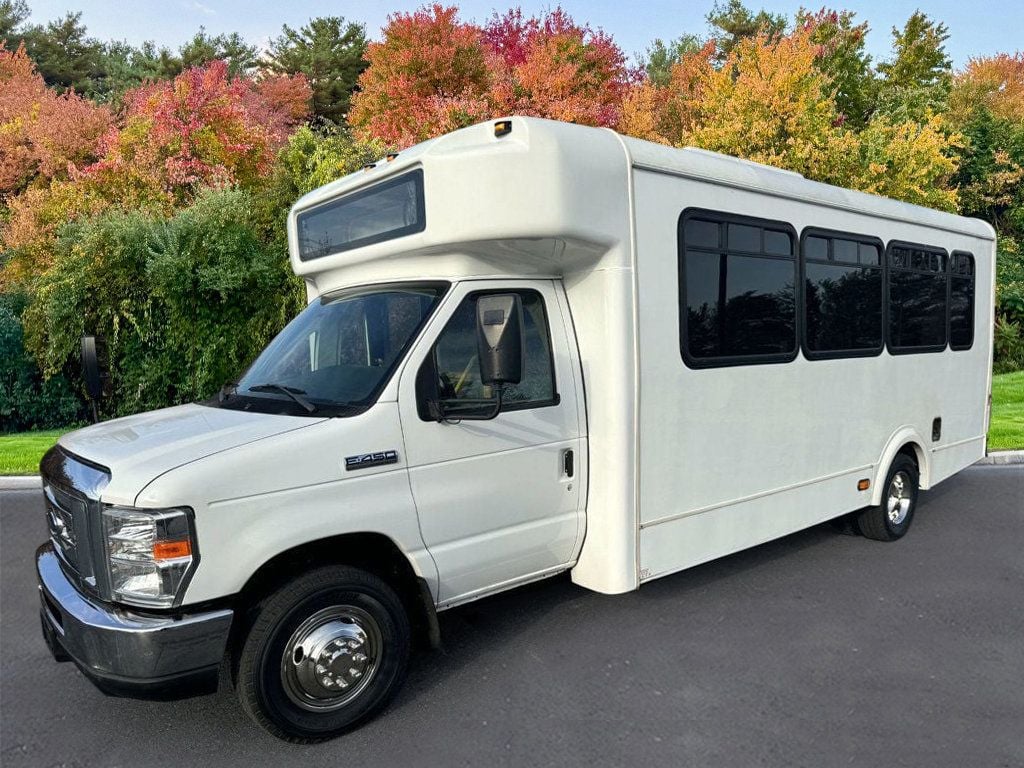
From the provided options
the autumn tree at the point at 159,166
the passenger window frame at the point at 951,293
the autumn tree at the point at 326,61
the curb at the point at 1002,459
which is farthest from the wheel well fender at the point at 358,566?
the autumn tree at the point at 326,61

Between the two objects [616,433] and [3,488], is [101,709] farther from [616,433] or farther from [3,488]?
[3,488]

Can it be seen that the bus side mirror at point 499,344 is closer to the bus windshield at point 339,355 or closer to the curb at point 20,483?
the bus windshield at point 339,355

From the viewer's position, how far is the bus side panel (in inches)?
181

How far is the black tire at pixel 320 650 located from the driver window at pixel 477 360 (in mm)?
1052

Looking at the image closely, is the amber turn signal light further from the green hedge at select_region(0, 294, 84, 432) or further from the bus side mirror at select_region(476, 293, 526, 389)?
the green hedge at select_region(0, 294, 84, 432)

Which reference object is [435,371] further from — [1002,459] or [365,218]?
[1002,459]

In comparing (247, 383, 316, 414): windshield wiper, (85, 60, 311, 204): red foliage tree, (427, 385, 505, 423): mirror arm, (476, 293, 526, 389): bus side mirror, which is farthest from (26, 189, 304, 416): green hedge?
(476, 293, 526, 389): bus side mirror

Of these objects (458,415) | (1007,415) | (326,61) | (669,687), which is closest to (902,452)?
(669,687)

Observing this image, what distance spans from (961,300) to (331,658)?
272 inches

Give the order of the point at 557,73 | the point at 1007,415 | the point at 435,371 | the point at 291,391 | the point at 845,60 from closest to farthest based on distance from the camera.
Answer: the point at 435,371, the point at 291,391, the point at 1007,415, the point at 557,73, the point at 845,60

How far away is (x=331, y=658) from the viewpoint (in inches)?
142

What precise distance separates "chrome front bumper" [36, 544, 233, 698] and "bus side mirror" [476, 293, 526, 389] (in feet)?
5.18

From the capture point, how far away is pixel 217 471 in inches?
128

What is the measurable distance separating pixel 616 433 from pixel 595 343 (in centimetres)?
53
